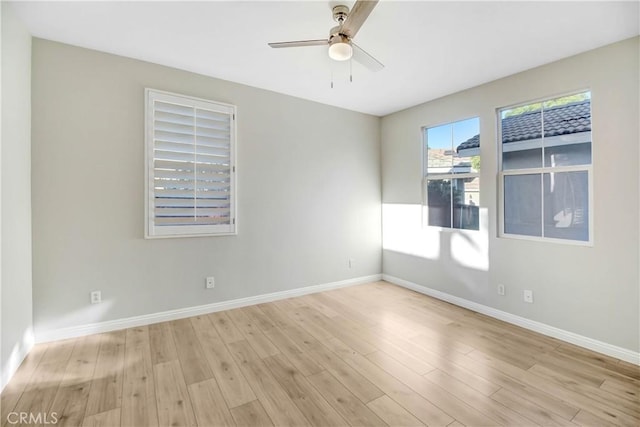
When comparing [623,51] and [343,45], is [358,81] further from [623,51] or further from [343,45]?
[623,51]

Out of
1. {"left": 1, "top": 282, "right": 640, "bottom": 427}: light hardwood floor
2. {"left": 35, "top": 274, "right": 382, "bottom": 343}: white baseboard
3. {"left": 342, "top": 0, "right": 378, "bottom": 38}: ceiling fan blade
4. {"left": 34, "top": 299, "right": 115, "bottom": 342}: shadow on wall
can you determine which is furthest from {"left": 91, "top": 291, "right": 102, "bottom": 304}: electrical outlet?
{"left": 342, "top": 0, "right": 378, "bottom": 38}: ceiling fan blade

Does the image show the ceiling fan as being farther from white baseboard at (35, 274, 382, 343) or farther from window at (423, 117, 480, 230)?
white baseboard at (35, 274, 382, 343)

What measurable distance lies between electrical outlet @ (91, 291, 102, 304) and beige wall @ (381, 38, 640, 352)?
3.69m

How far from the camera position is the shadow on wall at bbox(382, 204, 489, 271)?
3.34m

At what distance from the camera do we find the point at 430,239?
3.91 metres

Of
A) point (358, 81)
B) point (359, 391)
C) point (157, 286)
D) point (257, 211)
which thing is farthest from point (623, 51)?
point (157, 286)

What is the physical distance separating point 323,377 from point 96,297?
2217 mm

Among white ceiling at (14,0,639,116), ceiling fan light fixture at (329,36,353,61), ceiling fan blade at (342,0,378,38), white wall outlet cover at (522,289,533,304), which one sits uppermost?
white ceiling at (14,0,639,116)

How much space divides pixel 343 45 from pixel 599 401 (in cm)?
288

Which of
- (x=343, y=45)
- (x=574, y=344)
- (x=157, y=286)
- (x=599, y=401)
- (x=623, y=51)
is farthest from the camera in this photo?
(x=157, y=286)

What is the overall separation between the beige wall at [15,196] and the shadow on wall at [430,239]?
13.4 ft

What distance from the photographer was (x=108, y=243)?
8.95 ft

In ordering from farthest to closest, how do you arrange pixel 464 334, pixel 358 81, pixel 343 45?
pixel 358 81, pixel 464 334, pixel 343 45

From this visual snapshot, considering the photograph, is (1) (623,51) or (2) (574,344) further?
(2) (574,344)
